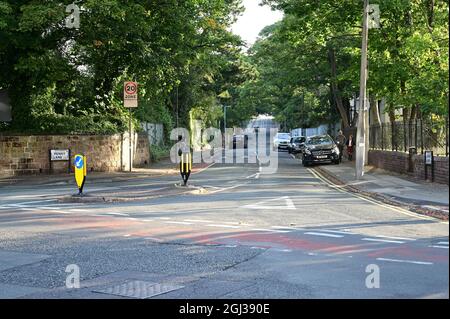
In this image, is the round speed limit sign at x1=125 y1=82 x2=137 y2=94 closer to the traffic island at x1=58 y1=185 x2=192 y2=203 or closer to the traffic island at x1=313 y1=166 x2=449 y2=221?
the traffic island at x1=58 y1=185 x2=192 y2=203

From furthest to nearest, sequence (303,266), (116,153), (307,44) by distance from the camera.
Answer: (307,44) < (116,153) < (303,266)

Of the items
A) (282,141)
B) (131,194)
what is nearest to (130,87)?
(131,194)

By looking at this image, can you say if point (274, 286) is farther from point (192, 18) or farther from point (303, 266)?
point (192, 18)

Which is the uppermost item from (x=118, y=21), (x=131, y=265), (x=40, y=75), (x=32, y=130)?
(x=118, y=21)

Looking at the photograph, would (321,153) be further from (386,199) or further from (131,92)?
(386,199)

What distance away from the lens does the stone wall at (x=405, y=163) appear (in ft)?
59.8

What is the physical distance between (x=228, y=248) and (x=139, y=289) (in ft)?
8.36

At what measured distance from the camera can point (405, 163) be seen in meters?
22.6

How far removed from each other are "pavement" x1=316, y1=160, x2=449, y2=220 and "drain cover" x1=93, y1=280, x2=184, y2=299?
6245 mm

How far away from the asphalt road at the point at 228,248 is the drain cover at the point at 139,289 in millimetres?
43

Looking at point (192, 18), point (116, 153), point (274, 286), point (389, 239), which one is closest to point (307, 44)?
point (192, 18)

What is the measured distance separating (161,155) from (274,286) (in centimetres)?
3281

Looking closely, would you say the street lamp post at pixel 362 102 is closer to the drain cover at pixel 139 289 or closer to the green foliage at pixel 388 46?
the green foliage at pixel 388 46
